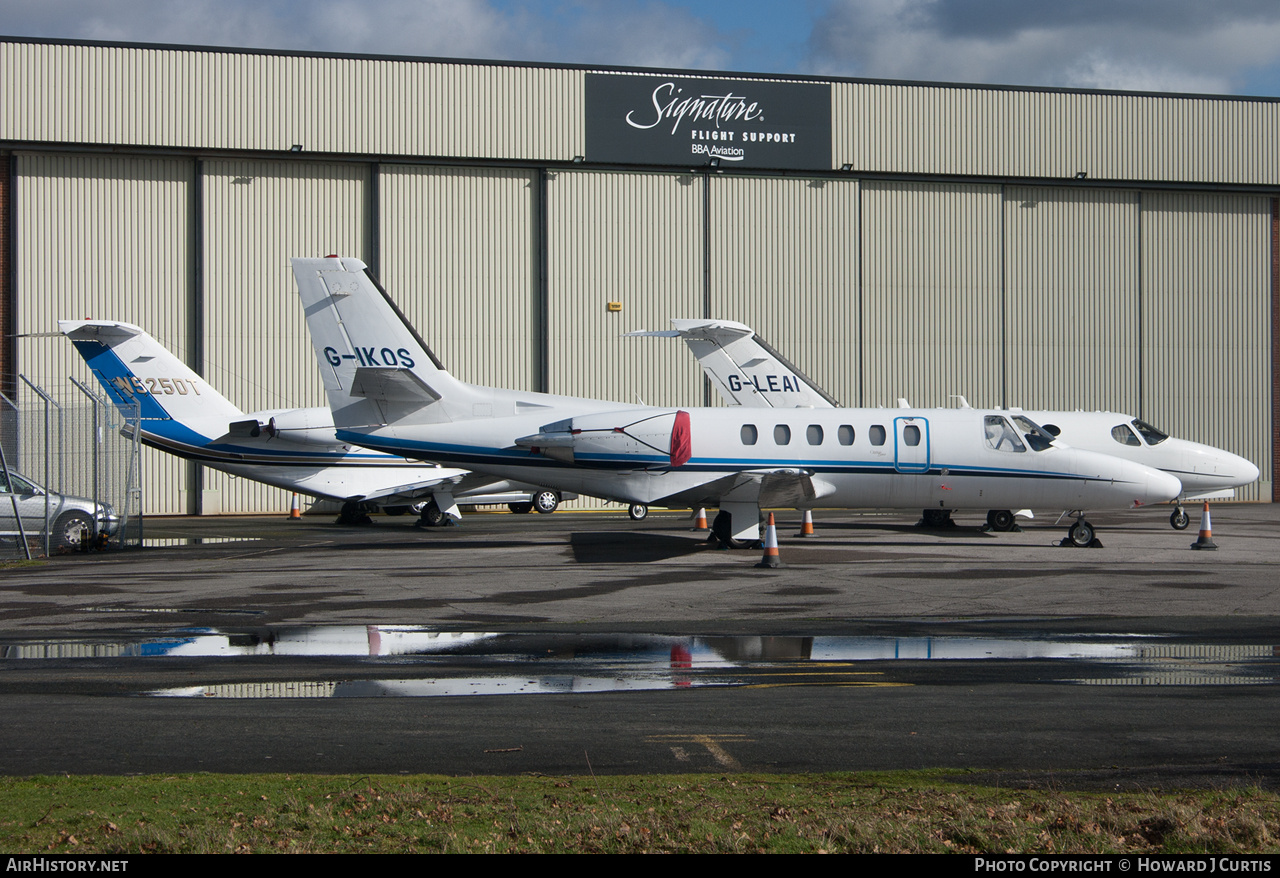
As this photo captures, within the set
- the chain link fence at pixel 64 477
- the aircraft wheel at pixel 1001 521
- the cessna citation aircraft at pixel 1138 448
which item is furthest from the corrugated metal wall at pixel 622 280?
the chain link fence at pixel 64 477

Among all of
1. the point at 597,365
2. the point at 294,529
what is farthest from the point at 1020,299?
the point at 294,529

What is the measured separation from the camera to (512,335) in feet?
125

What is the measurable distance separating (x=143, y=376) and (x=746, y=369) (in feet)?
49.6

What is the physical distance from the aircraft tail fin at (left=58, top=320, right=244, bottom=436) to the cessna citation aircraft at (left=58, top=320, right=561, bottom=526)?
24mm

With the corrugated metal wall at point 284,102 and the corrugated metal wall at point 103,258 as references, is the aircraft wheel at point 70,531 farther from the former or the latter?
the corrugated metal wall at point 284,102

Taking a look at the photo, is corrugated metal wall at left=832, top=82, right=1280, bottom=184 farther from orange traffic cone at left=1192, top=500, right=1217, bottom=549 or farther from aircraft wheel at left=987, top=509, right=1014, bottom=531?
orange traffic cone at left=1192, top=500, right=1217, bottom=549

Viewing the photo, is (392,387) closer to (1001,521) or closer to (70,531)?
(70,531)

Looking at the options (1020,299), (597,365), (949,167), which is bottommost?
(597,365)

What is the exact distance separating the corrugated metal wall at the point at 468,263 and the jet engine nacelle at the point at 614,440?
16651 millimetres

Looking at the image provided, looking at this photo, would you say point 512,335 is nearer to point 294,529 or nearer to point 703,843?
point 294,529

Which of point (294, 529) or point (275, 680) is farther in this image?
point (294, 529)

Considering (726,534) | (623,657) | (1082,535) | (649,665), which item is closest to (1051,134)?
(1082,535)

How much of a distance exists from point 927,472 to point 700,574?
663cm

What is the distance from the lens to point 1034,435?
22.4 m
